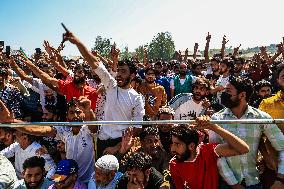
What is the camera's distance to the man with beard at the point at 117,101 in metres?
4.62

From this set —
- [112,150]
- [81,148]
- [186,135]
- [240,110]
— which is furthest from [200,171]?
[81,148]

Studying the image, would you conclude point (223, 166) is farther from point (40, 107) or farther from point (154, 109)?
point (40, 107)

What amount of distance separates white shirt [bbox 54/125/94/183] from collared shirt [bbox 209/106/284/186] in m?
2.22

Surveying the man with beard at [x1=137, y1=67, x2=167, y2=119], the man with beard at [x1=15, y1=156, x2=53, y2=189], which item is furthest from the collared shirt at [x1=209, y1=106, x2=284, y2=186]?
the man with beard at [x1=137, y1=67, x2=167, y2=119]

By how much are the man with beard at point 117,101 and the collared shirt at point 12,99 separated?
2815 millimetres

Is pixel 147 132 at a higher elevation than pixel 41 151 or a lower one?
higher

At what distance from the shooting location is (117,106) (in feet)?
15.6

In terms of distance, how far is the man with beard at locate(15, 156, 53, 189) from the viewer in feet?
15.4

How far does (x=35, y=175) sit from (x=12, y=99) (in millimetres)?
2764

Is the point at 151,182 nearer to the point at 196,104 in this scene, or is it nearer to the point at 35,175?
the point at 35,175

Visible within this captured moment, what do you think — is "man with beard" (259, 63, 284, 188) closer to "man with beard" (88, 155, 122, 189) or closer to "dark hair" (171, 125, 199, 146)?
"dark hair" (171, 125, 199, 146)

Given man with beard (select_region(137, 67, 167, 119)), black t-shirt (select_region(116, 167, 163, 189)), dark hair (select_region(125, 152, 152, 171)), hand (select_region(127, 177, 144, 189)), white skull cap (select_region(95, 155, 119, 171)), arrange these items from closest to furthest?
hand (select_region(127, 177, 144, 189)) < dark hair (select_region(125, 152, 152, 171)) < black t-shirt (select_region(116, 167, 163, 189)) < white skull cap (select_region(95, 155, 119, 171)) < man with beard (select_region(137, 67, 167, 119))

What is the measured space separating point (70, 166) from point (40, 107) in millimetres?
3790

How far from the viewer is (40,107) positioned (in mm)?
8102
